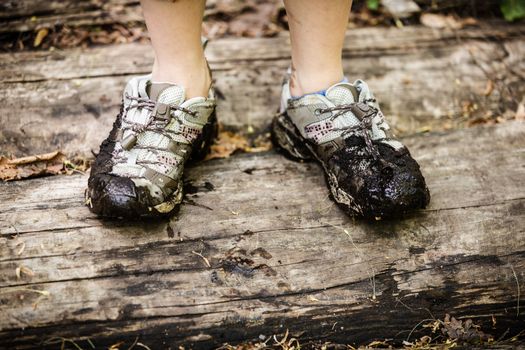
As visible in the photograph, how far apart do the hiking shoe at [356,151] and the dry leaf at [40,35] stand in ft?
5.80

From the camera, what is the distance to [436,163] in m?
2.39

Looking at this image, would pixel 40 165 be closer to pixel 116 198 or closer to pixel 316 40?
pixel 116 198

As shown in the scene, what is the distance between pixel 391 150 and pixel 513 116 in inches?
52.4

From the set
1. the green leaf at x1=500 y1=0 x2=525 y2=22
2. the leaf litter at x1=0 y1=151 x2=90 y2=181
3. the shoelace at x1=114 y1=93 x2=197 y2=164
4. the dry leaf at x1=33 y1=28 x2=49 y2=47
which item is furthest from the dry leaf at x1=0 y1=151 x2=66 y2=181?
the green leaf at x1=500 y1=0 x2=525 y2=22

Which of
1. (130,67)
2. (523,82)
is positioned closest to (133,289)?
(130,67)

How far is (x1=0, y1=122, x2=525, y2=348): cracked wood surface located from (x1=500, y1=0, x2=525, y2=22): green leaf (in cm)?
186

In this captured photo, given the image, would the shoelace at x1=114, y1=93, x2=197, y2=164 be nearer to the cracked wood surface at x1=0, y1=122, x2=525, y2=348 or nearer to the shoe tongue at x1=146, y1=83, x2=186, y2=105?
the shoe tongue at x1=146, y1=83, x2=186, y2=105

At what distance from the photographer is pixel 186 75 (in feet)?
7.04

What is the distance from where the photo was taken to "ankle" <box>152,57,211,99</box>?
213 cm

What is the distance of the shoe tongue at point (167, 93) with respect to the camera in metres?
2.08

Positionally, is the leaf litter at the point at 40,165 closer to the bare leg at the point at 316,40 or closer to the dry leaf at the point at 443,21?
the bare leg at the point at 316,40

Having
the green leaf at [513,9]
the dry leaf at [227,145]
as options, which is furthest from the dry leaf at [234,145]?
the green leaf at [513,9]

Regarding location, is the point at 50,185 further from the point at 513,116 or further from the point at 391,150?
the point at 513,116

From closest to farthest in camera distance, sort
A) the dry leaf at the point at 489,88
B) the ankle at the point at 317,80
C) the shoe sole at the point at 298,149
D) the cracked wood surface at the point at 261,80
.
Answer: the shoe sole at the point at 298,149
the ankle at the point at 317,80
the cracked wood surface at the point at 261,80
the dry leaf at the point at 489,88
